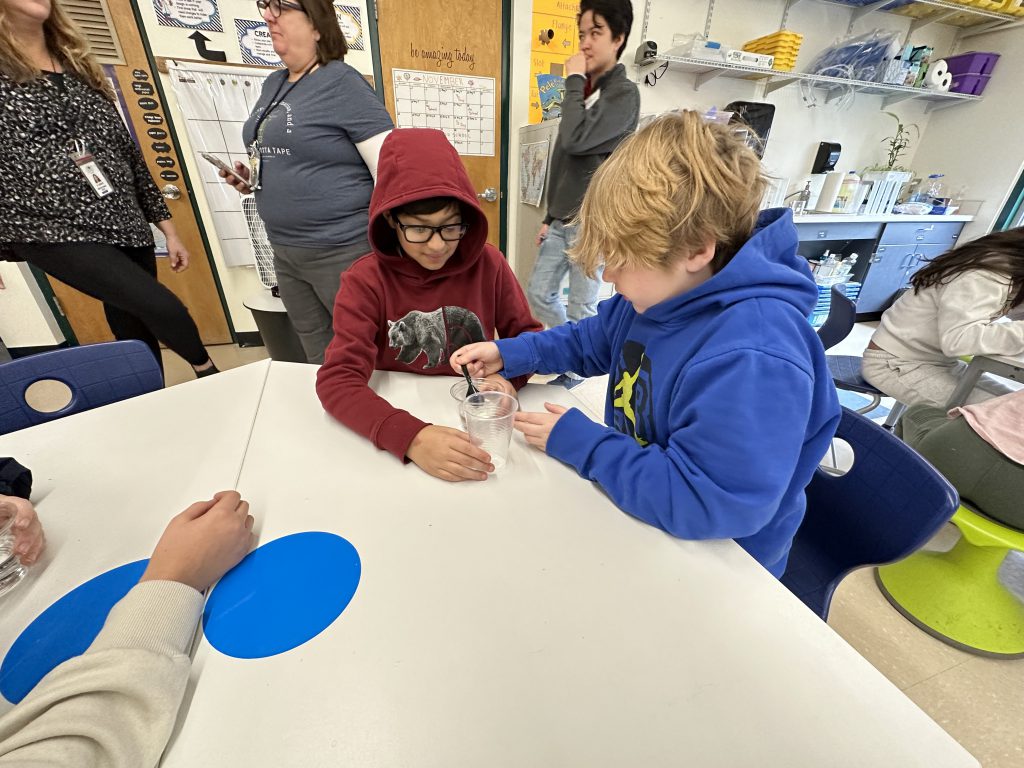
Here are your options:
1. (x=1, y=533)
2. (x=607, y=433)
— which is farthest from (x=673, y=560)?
(x=1, y=533)

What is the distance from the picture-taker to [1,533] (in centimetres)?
49

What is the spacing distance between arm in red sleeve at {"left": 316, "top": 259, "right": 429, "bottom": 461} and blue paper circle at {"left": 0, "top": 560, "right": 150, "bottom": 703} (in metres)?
0.33

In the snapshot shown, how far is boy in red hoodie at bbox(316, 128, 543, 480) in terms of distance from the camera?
73 cm

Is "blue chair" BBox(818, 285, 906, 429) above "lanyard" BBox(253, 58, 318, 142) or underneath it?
underneath

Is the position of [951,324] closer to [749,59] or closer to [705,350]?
[705,350]

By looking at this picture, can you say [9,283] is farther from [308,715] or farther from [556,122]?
[308,715]

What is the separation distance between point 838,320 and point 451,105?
2.27 meters

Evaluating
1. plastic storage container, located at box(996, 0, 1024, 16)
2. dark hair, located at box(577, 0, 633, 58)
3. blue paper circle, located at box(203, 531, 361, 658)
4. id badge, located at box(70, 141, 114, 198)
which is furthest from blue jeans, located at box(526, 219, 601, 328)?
plastic storage container, located at box(996, 0, 1024, 16)

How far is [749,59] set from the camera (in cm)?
264

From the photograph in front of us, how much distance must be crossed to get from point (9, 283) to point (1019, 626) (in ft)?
14.0

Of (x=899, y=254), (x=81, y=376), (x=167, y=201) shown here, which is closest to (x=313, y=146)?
(x=81, y=376)

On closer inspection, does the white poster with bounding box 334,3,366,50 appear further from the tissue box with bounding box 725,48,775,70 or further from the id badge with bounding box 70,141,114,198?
the tissue box with bounding box 725,48,775,70

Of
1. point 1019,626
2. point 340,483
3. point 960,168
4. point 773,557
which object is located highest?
point 960,168

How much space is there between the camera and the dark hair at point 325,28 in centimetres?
123
